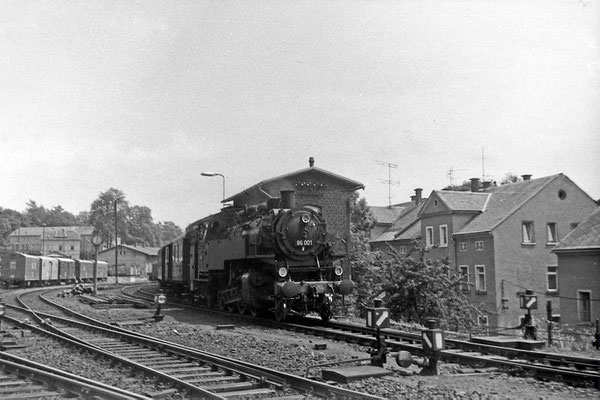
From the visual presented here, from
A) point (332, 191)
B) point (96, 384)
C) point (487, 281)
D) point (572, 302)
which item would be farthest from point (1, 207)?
point (96, 384)

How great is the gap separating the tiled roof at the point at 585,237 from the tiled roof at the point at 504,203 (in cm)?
608

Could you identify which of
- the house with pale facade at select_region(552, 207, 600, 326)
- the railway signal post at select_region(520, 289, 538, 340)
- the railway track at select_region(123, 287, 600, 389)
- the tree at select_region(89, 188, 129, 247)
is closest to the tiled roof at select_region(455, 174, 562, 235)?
the house with pale facade at select_region(552, 207, 600, 326)

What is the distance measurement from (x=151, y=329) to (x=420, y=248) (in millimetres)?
11737

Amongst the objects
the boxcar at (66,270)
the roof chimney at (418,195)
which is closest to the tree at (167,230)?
the boxcar at (66,270)

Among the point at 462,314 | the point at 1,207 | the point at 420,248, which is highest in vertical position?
the point at 1,207

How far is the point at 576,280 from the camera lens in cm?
2325

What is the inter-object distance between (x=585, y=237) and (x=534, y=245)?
7712 mm

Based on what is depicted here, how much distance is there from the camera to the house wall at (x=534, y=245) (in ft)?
98.0

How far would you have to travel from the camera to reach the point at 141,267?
259 feet

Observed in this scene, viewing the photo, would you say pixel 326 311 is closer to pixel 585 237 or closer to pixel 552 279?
pixel 585 237

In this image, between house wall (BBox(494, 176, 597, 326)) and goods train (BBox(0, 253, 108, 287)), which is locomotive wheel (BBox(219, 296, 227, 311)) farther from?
goods train (BBox(0, 253, 108, 287))

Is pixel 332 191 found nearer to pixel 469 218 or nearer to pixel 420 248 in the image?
pixel 469 218

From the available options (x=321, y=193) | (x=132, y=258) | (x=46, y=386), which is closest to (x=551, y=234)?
(x=321, y=193)

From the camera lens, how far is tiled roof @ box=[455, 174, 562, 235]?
30500 millimetres
